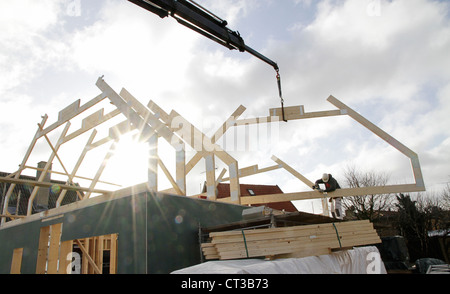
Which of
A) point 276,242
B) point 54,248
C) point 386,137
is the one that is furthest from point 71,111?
point 386,137

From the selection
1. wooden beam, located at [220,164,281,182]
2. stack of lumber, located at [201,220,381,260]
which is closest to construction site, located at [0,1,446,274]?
stack of lumber, located at [201,220,381,260]

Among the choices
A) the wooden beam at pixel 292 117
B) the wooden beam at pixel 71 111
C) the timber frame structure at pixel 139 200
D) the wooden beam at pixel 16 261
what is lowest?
the wooden beam at pixel 16 261

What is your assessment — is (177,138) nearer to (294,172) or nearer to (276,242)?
(276,242)

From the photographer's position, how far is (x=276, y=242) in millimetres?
6027

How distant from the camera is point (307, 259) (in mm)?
5887

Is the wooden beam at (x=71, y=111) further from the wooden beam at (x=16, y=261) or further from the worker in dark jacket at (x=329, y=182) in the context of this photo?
the worker in dark jacket at (x=329, y=182)

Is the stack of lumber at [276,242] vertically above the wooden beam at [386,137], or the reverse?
the wooden beam at [386,137]

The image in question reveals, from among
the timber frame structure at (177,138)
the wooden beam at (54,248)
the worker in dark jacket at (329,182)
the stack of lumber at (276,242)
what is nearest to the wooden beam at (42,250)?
the wooden beam at (54,248)

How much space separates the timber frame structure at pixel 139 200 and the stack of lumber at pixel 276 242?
5.30 ft

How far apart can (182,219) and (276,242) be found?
2.75 m

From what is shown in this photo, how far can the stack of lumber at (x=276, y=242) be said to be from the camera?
232 inches
